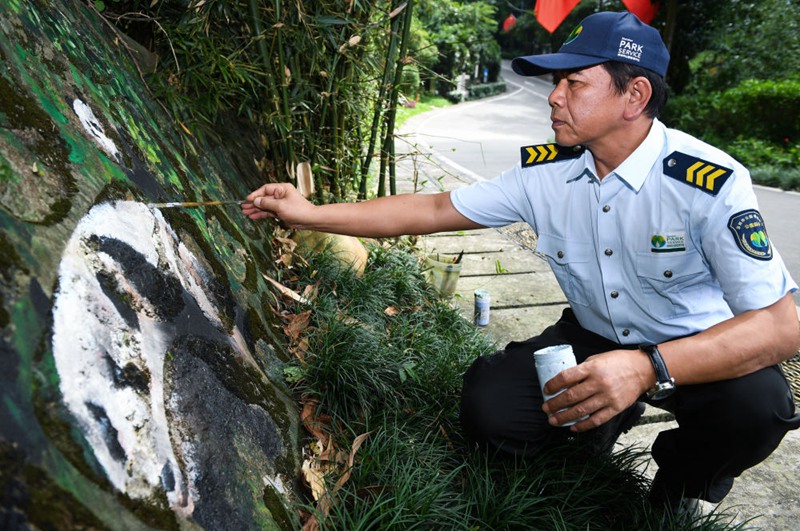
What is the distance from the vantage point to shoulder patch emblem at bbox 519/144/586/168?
2232 millimetres

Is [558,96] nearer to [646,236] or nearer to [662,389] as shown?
[646,236]

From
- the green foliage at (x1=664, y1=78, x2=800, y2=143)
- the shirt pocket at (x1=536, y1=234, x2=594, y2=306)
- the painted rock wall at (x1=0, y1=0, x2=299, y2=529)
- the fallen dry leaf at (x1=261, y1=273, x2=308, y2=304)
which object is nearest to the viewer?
the painted rock wall at (x1=0, y1=0, x2=299, y2=529)

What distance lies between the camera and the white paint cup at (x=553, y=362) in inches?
66.9

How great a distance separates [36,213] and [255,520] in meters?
0.79

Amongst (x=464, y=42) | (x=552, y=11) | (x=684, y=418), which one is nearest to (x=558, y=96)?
(x=684, y=418)

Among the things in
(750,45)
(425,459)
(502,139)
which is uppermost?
(425,459)

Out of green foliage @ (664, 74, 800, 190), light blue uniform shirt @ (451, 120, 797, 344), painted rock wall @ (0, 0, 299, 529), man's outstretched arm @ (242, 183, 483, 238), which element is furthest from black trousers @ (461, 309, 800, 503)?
green foliage @ (664, 74, 800, 190)

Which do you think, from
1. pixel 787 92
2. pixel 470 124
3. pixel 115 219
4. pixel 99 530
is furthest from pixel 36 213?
pixel 470 124

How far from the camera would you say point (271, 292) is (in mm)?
2635

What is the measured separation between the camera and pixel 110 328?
1289 millimetres

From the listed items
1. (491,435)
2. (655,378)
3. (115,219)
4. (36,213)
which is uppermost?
(36,213)

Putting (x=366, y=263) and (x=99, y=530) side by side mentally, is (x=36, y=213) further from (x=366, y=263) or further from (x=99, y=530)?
(x=366, y=263)

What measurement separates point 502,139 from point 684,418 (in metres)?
12.4

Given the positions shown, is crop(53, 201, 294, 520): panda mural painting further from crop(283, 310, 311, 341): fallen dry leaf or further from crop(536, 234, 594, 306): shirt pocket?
crop(536, 234, 594, 306): shirt pocket
